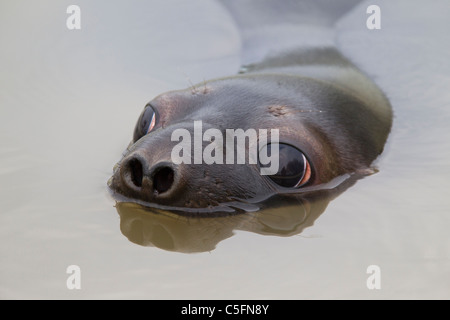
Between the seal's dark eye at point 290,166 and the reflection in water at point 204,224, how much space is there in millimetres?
108

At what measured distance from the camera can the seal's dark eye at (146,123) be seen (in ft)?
15.3

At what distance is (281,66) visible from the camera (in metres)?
6.04

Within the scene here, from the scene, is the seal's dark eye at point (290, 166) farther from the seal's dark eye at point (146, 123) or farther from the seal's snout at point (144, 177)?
the seal's dark eye at point (146, 123)

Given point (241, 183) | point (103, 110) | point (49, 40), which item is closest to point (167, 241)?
point (241, 183)

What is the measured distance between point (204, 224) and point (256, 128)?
29.7 inches

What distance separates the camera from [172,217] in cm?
395

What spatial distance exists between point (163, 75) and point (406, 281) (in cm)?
373

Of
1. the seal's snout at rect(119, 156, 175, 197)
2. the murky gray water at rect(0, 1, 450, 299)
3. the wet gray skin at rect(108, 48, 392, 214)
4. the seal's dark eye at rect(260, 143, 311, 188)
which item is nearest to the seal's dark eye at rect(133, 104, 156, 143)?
the wet gray skin at rect(108, 48, 392, 214)

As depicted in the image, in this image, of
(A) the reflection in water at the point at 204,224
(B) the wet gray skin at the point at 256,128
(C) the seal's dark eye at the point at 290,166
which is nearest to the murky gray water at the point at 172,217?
(A) the reflection in water at the point at 204,224

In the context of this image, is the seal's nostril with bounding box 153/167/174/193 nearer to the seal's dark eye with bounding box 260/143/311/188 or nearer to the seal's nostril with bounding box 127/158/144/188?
the seal's nostril with bounding box 127/158/144/188

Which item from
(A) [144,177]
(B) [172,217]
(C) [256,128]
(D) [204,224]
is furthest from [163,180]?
(C) [256,128]

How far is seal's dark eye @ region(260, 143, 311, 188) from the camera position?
4.29 m

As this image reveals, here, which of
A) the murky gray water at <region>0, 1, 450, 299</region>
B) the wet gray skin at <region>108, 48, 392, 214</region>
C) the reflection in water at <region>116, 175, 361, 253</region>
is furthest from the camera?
the wet gray skin at <region>108, 48, 392, 214</region>

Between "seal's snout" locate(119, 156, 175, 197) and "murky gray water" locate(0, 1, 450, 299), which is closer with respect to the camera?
"murky gray water" locate(0, 1, 450, 299)
